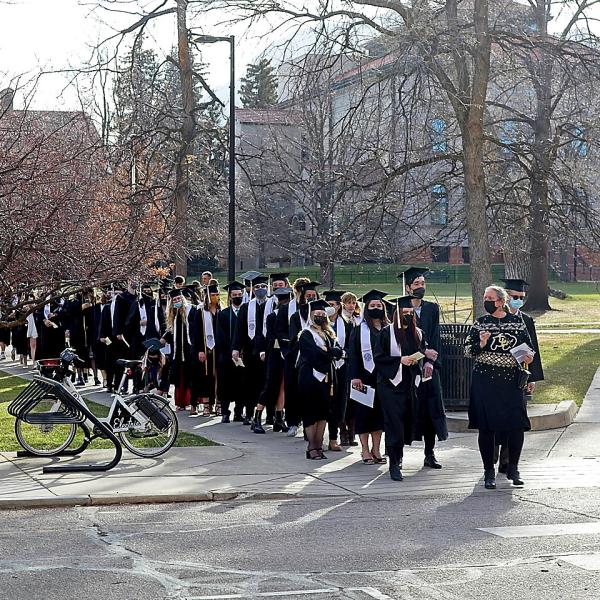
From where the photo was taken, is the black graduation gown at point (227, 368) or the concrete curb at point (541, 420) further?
the black graduation gown at point (227, 368)

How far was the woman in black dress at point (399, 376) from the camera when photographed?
39.7 feet

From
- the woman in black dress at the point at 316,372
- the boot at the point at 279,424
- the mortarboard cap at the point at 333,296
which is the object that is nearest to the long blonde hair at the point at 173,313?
the boot at the point at 279,424

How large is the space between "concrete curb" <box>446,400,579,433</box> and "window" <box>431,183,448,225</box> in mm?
7779

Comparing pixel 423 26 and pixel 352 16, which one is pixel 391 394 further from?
pixel 352 16

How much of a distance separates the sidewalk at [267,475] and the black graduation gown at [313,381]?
55 centimetres

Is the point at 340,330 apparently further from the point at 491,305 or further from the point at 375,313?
the point at 491,305

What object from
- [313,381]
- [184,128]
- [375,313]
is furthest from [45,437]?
[184,128]

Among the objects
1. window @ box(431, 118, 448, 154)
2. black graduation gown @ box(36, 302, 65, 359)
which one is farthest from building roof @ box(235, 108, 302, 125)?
black graduation gown @ box(36, 302, 65, 359)

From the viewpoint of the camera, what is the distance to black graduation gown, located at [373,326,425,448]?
12133 mm

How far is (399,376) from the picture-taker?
12.2 m

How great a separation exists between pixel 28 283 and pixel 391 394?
4.02m

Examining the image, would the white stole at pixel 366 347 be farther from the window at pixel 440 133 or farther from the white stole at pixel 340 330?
the window at pixel 440 133

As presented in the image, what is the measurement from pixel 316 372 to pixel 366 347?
2.93 ft

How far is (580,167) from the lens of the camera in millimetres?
29891
